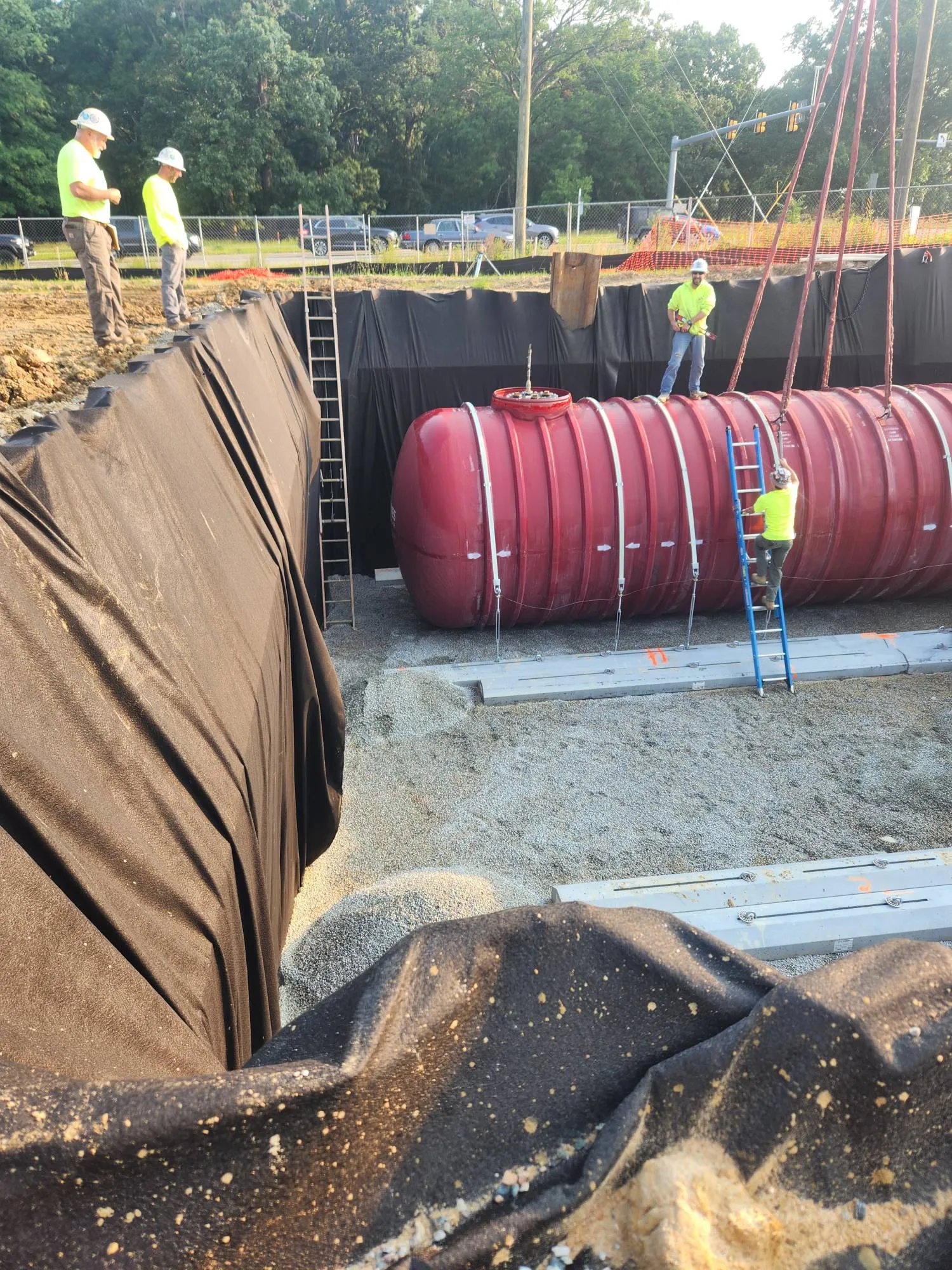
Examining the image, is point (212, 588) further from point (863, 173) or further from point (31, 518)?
point (863, 173)

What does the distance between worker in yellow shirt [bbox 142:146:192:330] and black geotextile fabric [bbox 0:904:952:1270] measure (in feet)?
30.8

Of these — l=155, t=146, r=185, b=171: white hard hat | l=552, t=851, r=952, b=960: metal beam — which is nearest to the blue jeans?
l=155, t=146, r=185, b=171: white hard hat

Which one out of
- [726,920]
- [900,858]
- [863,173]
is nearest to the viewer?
[726,920]

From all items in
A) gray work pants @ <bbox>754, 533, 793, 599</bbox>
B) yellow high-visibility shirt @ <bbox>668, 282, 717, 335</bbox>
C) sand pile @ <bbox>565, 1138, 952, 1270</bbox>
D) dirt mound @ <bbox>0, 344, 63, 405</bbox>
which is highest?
yellow high-visibility shirt @ <bbox>668, 282, 717, 335</bbox>

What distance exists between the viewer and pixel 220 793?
8.14 ft

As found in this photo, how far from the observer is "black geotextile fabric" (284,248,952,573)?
10.8 meters

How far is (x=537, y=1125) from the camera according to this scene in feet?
4.20

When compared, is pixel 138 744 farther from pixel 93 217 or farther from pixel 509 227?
pixel 509 227

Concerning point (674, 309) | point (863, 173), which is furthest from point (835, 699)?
point (863, 173)

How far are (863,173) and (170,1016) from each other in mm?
56123

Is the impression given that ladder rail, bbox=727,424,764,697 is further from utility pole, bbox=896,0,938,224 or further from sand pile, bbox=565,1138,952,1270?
utility pole, bbox=896,0,938,224

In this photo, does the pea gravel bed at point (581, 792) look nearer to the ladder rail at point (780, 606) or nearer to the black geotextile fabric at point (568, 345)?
the ladder rail at point (780, 606)

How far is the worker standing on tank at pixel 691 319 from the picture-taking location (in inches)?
429

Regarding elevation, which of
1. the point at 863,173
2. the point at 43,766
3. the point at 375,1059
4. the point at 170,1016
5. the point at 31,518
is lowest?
the point at 170,1016
